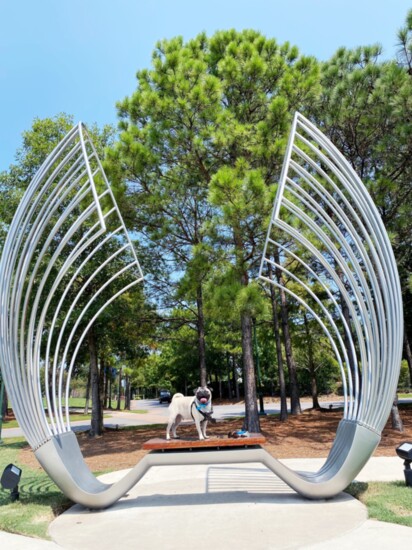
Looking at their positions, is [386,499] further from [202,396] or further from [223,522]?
[202,396]

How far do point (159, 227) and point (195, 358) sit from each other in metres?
28.0

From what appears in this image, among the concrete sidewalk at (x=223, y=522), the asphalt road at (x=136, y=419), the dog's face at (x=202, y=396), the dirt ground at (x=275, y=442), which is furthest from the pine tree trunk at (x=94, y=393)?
the dog's face at (x=202, y=396)

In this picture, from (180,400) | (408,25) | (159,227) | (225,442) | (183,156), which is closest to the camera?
(225,442)

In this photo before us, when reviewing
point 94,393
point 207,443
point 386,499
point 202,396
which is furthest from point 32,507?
point 94,393

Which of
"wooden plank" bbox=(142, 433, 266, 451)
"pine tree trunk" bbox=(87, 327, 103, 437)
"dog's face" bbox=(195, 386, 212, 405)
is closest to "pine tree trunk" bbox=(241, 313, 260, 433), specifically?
"dog's face" bbox=(195, 386, 212, 405)

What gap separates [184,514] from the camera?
18.7 feet

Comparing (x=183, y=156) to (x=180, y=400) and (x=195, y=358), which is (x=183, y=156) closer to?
(x=180, y=400)

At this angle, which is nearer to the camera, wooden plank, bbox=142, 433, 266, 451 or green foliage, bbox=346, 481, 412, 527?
green foliage, bbox=346, 481, 412, 527

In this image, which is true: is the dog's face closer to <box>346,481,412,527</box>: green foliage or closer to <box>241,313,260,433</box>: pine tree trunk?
<box>346,481,412,527</box>: green foliage

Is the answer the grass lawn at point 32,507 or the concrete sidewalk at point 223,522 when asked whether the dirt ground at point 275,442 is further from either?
the concrete sidewalk at point 223,522

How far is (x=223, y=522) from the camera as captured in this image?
17.3 ft

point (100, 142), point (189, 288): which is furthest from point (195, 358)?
point (189, 288)

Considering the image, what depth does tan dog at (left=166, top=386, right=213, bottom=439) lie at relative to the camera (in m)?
6.59

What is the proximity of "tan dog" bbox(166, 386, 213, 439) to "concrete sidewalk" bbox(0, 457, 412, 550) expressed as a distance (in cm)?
99
